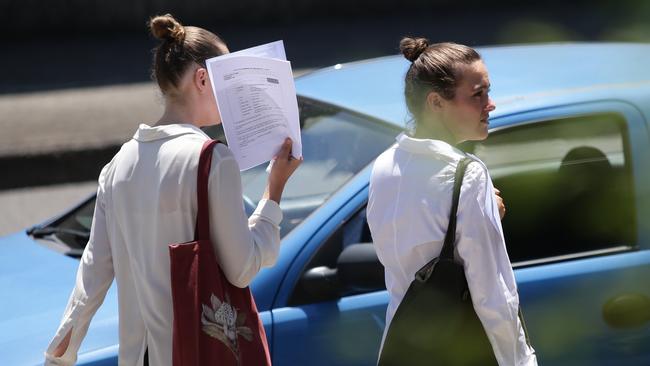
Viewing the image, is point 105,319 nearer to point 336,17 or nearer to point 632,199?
Answer: point 632,199

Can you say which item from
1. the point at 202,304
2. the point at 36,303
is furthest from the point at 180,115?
the point at 36,303

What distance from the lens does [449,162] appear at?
8.75 feet

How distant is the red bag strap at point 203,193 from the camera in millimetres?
2518

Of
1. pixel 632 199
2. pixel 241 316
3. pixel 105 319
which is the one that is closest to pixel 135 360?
pixel 241 316

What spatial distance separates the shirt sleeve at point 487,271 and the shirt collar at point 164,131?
2.25 ft

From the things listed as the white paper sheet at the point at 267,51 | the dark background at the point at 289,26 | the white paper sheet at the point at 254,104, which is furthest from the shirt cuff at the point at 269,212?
the dark background at the point at 289,26

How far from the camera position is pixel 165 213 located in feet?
8.37

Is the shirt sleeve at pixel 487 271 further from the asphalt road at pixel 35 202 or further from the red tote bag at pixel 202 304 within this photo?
the asphalt road at pixel 35 202

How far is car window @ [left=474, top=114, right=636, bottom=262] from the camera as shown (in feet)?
12.2

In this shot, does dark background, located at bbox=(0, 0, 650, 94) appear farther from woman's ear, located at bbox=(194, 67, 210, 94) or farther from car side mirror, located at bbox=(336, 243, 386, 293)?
Answer: woman's ear, located at bbox=(194, 67, 210, 94)

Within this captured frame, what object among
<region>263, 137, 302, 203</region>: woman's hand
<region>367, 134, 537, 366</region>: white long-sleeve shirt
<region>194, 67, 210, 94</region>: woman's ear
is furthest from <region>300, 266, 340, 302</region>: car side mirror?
<region>194, 67, 210, 94</region>: woman's ear

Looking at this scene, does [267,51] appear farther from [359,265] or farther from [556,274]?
[556,274]

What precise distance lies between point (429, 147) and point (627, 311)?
121 centimetres

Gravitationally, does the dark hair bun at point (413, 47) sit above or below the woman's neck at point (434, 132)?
above
